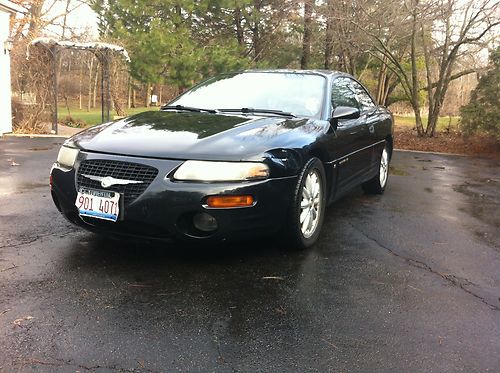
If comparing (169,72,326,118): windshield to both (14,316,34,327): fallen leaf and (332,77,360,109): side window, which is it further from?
(14,316,34,327): fallen leaf

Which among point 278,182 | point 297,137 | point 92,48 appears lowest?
point 278,182

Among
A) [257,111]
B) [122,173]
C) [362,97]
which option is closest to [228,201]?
[122,173]

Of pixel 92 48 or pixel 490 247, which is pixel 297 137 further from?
pixel 92 48

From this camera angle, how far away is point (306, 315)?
281 cm

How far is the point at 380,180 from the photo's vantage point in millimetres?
6293

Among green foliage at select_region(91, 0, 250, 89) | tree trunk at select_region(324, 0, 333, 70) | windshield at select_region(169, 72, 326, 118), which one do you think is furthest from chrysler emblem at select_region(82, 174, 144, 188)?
green foliage at select_region(91, 0, 250, 89)

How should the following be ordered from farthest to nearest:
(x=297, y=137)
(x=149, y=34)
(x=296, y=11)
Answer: (x=296, y=11), (x=149, y=34), (x=297, y=137)

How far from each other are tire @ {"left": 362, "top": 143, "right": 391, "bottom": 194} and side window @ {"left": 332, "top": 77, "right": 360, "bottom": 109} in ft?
3.41

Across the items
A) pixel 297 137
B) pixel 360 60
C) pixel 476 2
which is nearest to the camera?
pixel 297 137

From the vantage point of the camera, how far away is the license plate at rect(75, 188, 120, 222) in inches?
127

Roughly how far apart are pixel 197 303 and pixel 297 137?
1.54m

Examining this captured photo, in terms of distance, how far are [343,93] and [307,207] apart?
68.3 inches

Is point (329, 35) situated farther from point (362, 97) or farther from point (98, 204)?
point (98, 204)

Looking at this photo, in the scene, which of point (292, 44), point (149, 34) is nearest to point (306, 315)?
point (149, 34)
